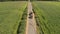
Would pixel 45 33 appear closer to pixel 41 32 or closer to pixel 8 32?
pixel 41 32

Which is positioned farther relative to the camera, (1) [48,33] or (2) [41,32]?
(2) [41,32]

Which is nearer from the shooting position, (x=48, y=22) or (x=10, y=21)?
(x=48, y=22)

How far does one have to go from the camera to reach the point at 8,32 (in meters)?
3.16

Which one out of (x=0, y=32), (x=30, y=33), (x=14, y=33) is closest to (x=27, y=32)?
(x=30, y=33)

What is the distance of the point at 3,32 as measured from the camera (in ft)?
10.3

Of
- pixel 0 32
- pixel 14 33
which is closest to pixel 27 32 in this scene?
pixel 14 33

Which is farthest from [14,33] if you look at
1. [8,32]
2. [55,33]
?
[55,33]

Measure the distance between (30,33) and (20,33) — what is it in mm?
228

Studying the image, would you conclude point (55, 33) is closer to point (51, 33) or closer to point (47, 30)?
point (51, 33)

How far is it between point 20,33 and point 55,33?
704 mm

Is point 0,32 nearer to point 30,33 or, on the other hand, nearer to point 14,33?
point 14,33

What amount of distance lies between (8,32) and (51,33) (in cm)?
78

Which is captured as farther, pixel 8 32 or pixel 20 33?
pixel 20 33

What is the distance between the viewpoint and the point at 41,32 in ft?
11.0
